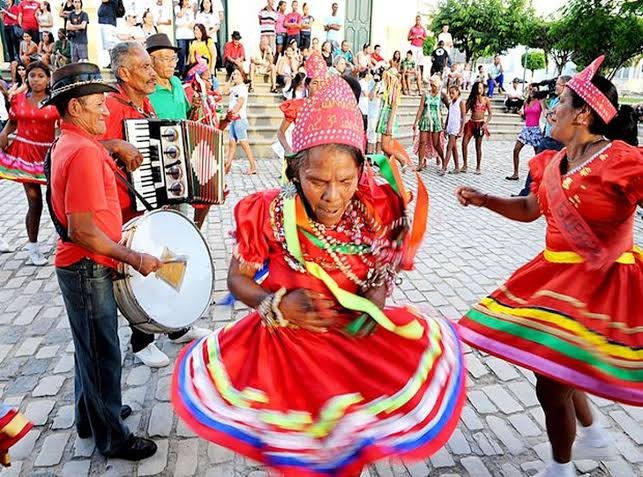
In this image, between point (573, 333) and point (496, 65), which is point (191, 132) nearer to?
point (573, 333)

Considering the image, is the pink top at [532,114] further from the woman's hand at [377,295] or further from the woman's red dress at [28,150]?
the woman's hand at [377,295]

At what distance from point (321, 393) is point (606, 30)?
90.0 ft

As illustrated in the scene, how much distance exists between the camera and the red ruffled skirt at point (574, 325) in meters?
2.38

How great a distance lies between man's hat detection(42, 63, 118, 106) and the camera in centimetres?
261

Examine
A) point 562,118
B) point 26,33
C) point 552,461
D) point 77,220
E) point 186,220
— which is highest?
point 26,33

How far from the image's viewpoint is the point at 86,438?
326 cm

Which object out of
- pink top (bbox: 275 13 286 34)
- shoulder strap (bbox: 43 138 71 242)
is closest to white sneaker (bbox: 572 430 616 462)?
shoulder strap (bbox: 43 138 71 242)

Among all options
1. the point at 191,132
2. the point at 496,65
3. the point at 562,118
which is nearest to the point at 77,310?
the point at 191,132

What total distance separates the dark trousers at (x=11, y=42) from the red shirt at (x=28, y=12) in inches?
34.8

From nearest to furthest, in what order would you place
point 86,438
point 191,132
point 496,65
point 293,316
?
point 293,316, point 86,438, point 191,132, point 496,65

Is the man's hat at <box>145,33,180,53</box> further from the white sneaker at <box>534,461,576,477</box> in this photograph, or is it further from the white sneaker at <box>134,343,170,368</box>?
the white sneaker at <box>534,461,576,477</box>

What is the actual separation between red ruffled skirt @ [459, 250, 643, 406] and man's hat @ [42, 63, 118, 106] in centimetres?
230

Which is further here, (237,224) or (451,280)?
(451,280)

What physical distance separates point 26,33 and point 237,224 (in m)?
16.1
